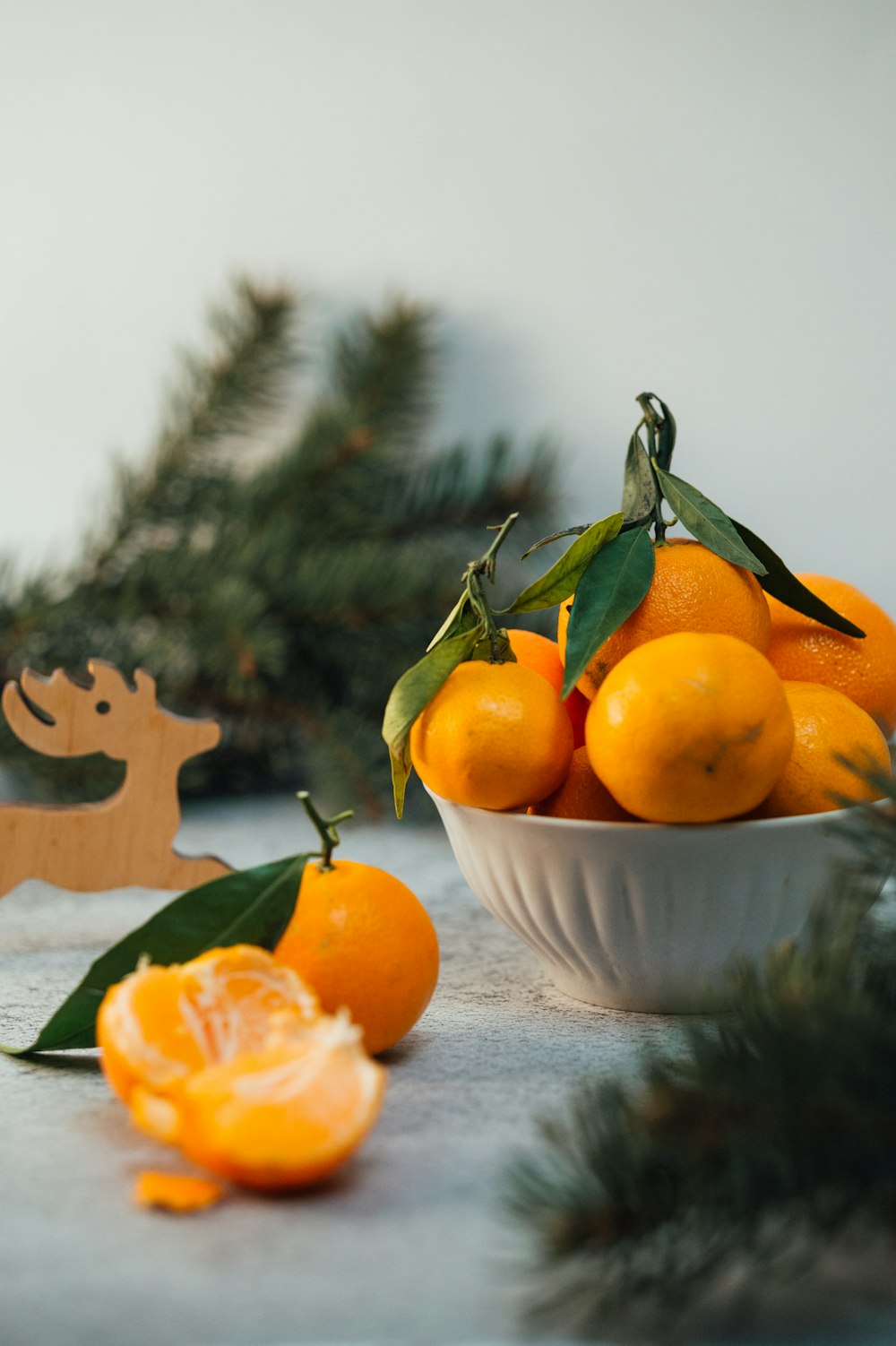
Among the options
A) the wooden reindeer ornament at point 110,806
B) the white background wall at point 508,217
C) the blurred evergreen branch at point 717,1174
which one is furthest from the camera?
the white background wall at point 508,217

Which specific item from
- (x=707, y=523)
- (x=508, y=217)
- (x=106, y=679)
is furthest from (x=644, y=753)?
(x=508, y=217)

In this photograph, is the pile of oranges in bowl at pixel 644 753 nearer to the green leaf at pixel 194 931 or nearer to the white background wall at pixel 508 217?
the green leaf at pixel 194 931

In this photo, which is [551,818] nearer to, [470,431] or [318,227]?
[470,431]

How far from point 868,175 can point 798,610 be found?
931 millimetres

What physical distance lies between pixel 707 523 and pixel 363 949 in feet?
0.70

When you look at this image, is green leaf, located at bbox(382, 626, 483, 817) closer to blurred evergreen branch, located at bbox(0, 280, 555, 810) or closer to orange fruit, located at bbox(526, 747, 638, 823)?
orange fruit, located at bbox(526, 747, 638, 823)

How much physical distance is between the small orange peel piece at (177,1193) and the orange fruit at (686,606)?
0.76 ft

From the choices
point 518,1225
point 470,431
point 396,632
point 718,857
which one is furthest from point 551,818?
point 470,431

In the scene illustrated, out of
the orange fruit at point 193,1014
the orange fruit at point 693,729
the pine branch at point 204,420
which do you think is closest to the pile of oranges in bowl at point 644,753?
the orange fruit at point 693,729

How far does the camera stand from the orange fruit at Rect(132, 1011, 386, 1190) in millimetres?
316

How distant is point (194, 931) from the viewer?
0.41 meters

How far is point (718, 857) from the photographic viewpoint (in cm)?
42

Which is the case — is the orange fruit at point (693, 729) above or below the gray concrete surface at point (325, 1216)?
above

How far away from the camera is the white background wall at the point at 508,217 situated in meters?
1.24
